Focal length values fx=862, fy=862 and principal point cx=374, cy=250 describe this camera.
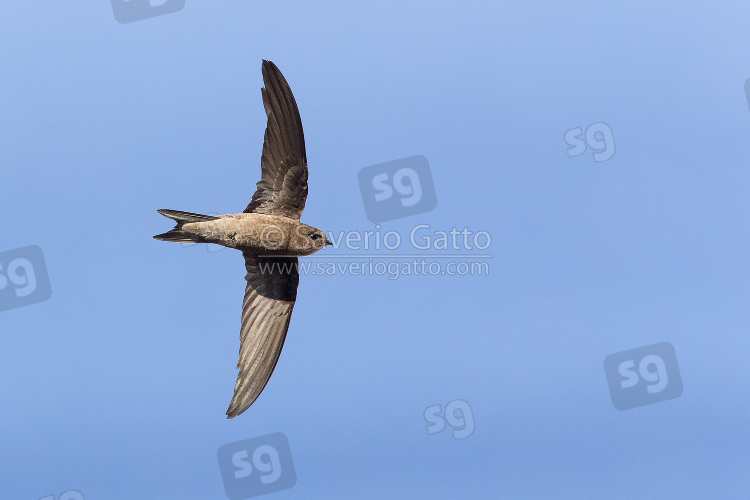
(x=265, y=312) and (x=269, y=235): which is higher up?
(x=269, y=235)

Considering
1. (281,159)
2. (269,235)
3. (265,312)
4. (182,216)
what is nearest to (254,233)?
(269,235)

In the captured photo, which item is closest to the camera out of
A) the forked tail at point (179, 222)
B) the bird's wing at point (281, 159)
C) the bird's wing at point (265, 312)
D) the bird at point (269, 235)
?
the forked tail at point (179, 222)

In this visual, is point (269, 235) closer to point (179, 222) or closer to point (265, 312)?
point (179, 222)

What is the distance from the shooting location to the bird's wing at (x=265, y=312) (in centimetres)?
950

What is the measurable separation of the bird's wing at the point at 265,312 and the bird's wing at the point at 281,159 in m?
0.66

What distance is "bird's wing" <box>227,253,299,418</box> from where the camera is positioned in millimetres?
9500

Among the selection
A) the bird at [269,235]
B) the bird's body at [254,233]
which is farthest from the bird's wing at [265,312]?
the bird's body at [254,233]

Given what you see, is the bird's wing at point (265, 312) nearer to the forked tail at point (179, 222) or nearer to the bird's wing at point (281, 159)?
the bird's wing at point (281, 159)

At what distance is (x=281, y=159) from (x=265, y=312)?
176 cm

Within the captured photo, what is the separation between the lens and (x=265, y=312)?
971 cm

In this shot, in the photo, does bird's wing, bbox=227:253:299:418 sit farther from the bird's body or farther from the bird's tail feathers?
the bird's tail feathers

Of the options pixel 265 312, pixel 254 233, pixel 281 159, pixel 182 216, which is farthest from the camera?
pixel 265 312

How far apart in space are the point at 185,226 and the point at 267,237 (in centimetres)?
85

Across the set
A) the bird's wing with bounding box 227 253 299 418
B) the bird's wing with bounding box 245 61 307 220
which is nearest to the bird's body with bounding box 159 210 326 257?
the bird's wing with bounding box 245 61 307 220
